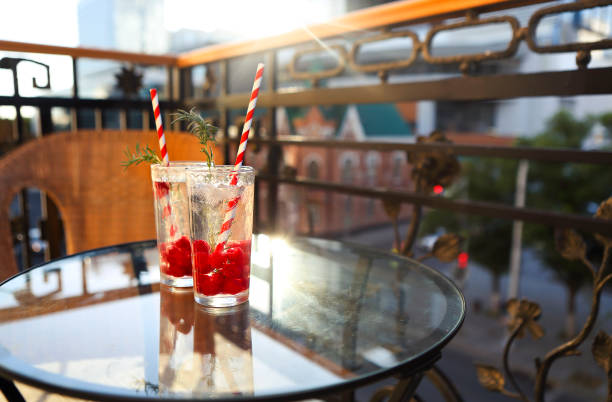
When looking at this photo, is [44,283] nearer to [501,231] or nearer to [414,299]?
[414,299]

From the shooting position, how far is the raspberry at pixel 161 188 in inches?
31.3

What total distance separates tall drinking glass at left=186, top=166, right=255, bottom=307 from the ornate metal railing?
67 cm

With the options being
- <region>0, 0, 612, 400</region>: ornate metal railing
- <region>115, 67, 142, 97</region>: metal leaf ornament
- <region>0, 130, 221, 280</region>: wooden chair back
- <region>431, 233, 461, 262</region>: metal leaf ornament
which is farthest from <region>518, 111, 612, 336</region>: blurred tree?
<region>0, 130, 221, 280</region>: wooden chair back

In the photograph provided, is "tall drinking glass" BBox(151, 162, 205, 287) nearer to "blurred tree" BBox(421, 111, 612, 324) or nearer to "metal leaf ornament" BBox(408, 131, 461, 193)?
"metal leaf ornament" BBox(408, 131, 461, 193)

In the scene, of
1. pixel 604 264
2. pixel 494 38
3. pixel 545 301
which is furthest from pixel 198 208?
pixel 494 38

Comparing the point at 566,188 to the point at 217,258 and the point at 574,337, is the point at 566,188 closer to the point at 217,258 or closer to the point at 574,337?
the point at 574,337

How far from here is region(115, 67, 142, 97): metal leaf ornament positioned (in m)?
1.88

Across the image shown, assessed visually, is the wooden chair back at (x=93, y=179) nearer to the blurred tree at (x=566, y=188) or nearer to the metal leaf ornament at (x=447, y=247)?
the metal leaf ornament at (x=447, y=247)

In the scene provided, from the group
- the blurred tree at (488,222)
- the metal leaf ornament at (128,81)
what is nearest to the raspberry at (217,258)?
the metal leaf ornament at (128,81)

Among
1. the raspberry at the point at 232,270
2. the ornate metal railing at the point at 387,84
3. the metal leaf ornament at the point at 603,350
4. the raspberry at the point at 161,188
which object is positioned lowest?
the metal leaf ornament at the point at 603,350

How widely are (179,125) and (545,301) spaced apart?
2617cm

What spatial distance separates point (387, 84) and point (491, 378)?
2.74 feet

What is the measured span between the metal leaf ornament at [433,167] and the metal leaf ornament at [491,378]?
1.65 ft

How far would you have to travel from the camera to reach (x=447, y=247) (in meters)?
1.26
